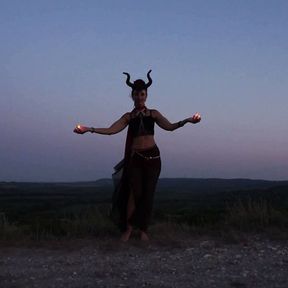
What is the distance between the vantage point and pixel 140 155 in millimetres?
7789

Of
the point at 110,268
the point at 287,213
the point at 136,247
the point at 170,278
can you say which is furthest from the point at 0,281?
the point at 287,213

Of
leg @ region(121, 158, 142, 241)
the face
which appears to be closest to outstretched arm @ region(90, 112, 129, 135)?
the face

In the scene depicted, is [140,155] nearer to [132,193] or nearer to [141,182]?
[141,182]

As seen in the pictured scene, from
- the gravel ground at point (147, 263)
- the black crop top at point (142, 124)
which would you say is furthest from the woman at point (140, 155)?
the gravel ground at point (147, 263)

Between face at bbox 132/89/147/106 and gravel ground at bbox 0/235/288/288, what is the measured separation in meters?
1.90

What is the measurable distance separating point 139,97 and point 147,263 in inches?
96.3

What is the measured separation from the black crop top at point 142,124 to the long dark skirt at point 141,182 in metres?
0.25

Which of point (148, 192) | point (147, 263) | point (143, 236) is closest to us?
point (147, 263)

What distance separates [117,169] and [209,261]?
90.9 inches

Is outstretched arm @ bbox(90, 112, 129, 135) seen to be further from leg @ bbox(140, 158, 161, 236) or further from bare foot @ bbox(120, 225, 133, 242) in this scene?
bare foot @ bbox(120, 225, 133, 242)

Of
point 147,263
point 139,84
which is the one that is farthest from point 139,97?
point 147,263

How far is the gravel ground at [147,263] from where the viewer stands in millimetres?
5469

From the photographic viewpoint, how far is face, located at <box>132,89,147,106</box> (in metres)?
7.74

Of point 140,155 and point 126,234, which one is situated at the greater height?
point 140,155
